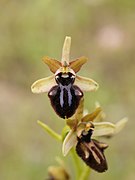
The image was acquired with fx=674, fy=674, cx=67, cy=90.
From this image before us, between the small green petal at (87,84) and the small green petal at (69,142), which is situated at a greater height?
the small green petal at (87,84)

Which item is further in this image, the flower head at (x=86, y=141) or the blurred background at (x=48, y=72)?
the blurred background at (x=48, y=72)

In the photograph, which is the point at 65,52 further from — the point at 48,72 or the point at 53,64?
the point at 48,72

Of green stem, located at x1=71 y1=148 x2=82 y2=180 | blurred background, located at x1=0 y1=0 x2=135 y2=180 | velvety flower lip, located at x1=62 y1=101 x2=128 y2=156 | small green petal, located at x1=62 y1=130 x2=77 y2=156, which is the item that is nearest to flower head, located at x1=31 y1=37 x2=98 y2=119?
velvety flower lip, located at x1=62 y1=101 x2=128 y2=156

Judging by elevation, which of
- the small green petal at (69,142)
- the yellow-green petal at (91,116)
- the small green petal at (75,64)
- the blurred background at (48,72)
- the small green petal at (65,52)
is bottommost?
the small green petal at (69,142)

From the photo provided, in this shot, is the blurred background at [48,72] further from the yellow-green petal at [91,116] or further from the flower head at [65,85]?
the flower head at [65,85]

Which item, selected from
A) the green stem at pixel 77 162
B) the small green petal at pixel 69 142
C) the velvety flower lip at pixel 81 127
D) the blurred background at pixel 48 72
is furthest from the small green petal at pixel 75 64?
the blurred background at pixel 48 72

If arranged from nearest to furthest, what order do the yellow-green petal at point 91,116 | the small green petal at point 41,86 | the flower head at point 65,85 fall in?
the flower head at point 65,85 → the small green petal at point 41,86 → the yellow-green petal at point 91,116

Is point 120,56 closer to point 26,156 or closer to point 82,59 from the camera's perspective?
point 26,156

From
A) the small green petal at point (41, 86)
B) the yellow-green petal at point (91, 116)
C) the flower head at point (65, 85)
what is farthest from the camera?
Result: the yellow-green petal at point (91, 116)

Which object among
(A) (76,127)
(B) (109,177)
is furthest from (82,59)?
(B) (109,177)
